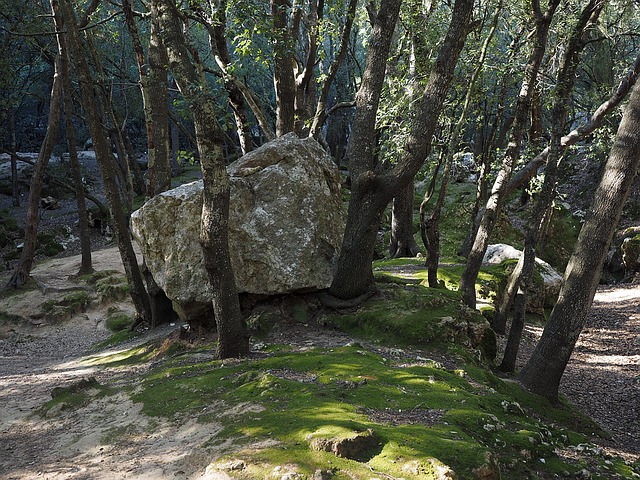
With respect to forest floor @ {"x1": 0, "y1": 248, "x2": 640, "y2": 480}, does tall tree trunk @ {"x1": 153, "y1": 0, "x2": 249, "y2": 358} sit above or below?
above

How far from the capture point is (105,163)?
12.0m

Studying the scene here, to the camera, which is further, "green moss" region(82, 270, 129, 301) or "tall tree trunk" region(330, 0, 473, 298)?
"green moss" region(82, 270, 129, 301)

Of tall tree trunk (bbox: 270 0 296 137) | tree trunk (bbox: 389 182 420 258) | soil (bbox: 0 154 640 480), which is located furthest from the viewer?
tree trunk (bbox: 389 182 420 258)

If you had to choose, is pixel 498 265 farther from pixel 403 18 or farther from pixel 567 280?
pixel 567 280

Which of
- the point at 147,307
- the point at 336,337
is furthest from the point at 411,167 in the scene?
the point at 147,307

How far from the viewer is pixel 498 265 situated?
15.8 m

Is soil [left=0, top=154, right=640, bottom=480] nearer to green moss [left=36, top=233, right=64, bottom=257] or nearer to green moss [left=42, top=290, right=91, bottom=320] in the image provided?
green moss [left=42, top=290, right=91, bottom=320]

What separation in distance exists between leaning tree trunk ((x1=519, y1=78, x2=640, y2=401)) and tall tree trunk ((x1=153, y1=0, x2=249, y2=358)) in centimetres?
435

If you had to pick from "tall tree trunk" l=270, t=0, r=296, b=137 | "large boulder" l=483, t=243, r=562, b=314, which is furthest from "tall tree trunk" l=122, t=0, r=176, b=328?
"large boulder" l=483, t=243, r=562, b=314

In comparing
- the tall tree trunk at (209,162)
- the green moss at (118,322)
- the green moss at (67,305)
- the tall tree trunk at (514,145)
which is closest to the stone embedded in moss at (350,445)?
the tall tree trunk at (209,162)

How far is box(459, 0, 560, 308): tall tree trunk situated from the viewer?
344 inches

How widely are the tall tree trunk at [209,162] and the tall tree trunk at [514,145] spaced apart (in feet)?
17.7

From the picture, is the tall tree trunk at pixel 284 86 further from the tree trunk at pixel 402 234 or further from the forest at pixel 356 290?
the tree trunk at pixel 402 234

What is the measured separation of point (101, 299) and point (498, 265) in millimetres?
12090
